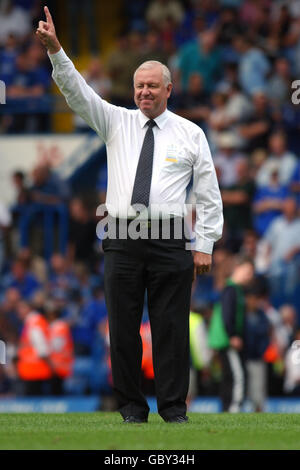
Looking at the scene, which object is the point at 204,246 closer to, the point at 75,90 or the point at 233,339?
the point at 75,90

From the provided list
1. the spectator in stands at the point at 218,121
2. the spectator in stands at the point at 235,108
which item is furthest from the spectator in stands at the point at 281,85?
the spectator in stands at the point at 218,121

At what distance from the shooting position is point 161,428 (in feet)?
24.4

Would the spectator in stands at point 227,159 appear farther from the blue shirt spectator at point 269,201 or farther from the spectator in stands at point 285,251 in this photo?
the spectator in stands at point 285,251

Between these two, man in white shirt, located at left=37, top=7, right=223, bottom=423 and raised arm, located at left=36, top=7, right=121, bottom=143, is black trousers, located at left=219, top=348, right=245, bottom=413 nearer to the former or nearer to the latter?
man in white shirt, located at left=37, top=7, right=223, bottom=423

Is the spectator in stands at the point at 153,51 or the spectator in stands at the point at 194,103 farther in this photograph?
the spectator in stands at the point at 153,51

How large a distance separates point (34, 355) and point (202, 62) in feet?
18.4

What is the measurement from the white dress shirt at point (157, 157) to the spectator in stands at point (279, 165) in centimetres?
855

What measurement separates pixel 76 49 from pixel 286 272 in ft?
25.5

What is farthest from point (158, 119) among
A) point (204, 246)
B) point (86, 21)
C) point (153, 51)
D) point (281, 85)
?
point (86, 21)

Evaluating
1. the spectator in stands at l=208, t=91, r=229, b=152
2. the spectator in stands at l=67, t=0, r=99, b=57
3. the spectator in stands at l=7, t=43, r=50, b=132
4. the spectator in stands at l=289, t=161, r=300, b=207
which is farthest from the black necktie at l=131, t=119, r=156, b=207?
the spectator in stands at l=67, t=0, r=99, b=57

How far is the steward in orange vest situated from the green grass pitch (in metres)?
7.26

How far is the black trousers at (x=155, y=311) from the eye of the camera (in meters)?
7.82

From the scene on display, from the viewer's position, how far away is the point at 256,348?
46.8 ft
